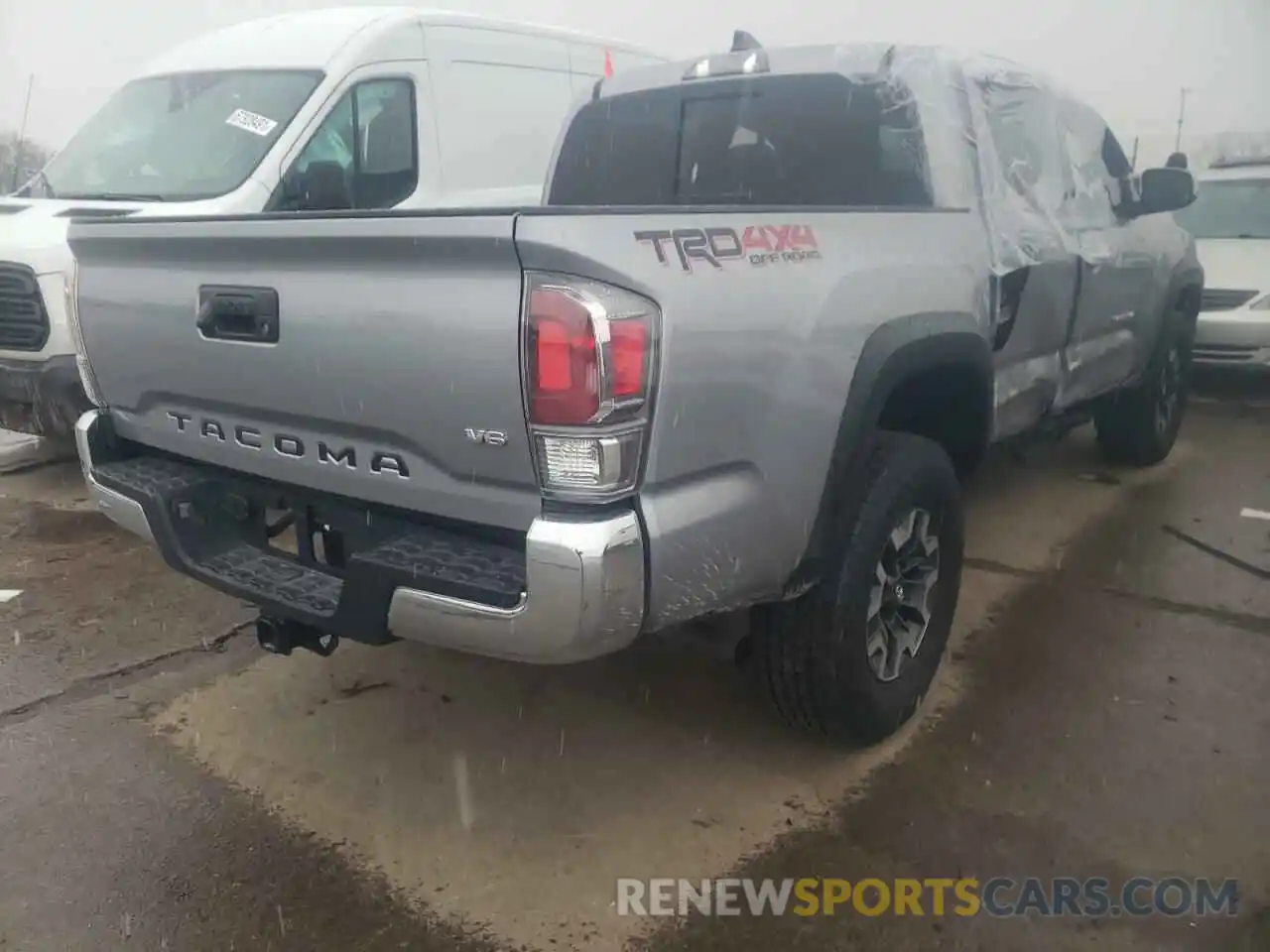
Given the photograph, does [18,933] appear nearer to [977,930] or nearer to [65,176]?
[977,930]

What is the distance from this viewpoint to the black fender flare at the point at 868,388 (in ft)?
8.43

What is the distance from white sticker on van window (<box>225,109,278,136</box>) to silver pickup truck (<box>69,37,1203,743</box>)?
2737 millimetres

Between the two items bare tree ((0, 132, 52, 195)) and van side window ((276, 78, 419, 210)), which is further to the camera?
bare tree ((0, 132, 52, 195))

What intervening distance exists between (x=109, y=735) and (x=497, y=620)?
176 centimetres

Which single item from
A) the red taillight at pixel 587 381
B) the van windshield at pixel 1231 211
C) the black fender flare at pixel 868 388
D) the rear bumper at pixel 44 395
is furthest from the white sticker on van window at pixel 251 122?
the van windshield at pixel 1231 211

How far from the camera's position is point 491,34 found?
652 centimetres

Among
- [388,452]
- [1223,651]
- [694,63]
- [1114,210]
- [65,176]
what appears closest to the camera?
[388,452]

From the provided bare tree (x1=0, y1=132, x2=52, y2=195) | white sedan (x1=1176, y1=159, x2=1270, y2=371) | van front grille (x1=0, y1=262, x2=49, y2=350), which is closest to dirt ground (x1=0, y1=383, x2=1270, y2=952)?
van front grille (x1=0, y1=262, x2=49, y2=350)

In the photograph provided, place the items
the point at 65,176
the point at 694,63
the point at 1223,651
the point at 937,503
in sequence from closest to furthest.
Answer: the point at 937,503, the point at 1223,651, the point at 694,63, the point at 65,176

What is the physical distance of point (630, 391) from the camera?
2.04m

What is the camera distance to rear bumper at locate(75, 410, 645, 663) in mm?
2039

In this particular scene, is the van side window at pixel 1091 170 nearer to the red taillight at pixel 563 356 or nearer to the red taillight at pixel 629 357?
the red taillight at pixel 629 357

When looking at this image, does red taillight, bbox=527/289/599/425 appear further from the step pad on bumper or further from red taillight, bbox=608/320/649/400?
the step pad on bumper

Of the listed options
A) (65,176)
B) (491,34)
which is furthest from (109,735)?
(491,34)
